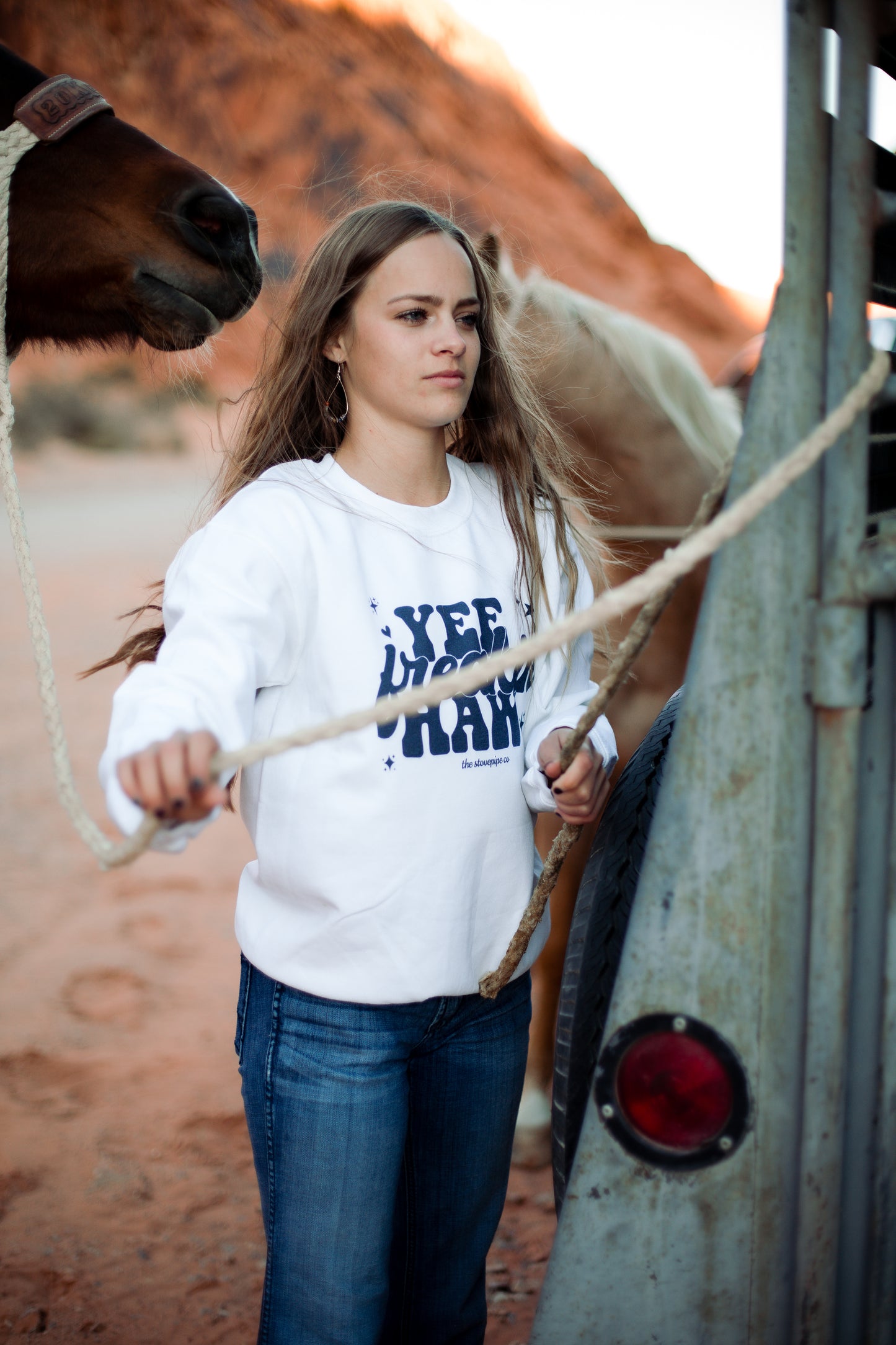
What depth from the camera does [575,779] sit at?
1148 mm

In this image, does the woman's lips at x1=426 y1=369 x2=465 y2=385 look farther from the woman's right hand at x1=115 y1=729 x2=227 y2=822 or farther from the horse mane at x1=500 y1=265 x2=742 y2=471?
the horse mane at x1=500 y1=265 x2=742 y2=471

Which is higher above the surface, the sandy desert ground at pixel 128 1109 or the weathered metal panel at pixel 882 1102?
the weathered metal panel at pixel 882 1102

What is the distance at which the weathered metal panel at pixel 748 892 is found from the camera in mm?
836

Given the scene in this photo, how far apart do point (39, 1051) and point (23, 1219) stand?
0.71 metres

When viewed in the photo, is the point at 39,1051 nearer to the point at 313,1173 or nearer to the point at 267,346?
the point at 313,1173

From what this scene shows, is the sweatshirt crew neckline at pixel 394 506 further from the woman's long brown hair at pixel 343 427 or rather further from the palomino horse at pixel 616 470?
the palomino horse at pixel 616 470

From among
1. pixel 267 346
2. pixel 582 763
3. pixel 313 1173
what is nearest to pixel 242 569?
pixel 582 763

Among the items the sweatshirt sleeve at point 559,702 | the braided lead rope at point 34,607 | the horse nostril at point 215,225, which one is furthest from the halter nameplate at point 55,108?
the sweatshirt sleeve at point 559,702

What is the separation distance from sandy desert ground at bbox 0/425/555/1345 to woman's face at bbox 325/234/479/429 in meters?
0.43

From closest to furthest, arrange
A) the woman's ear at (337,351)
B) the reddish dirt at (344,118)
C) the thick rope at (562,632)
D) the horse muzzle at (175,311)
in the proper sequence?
the thick rope at (562,632), the woman's ear at (337,351), the horse muzzle at (175,311), the reddish dirt at (344,118)

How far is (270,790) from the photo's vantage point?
1.17 metres

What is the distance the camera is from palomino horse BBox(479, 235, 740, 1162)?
2471 mm

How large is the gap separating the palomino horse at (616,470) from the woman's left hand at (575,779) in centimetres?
127

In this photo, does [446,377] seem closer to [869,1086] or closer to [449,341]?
[449,341]
